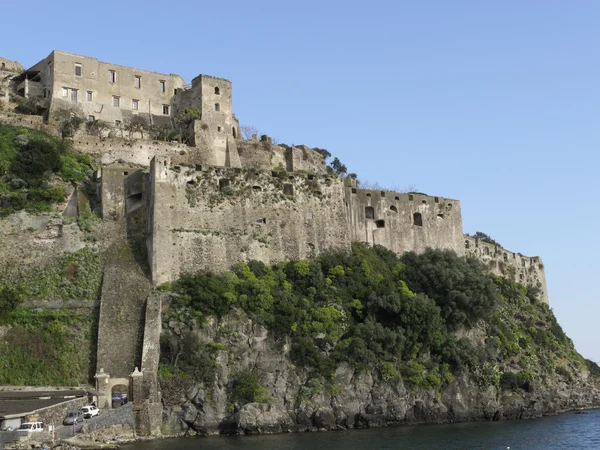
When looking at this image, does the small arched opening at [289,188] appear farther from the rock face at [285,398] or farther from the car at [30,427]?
the car at [30,427]

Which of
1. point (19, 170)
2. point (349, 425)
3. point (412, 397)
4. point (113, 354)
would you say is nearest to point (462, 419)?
point (412, 397)

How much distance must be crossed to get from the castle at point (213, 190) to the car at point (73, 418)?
12.2 meters

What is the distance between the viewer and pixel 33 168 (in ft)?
182

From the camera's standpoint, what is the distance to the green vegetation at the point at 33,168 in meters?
53.1

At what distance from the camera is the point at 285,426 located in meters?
46.6

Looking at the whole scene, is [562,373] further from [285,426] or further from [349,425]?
[285,426]

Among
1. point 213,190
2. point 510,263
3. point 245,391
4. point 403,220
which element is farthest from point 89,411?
point 510,263

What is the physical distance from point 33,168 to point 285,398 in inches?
951

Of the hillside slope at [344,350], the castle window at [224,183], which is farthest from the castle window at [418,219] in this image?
the castle window at [224,183]

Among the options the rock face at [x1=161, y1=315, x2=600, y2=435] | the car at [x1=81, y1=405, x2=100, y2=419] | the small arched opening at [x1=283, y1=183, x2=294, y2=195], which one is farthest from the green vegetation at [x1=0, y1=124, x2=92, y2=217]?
the car at [x1=81, y1=405, x2=100, y2=419]

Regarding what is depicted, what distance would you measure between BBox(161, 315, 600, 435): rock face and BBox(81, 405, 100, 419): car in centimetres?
457

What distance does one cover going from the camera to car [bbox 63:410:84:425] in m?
39.1

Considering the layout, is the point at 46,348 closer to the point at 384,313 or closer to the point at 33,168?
the point at 33,168

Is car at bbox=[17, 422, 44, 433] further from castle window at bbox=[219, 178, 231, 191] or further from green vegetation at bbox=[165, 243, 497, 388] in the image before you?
castle window at bbox=[219, 178, 231, 191]
